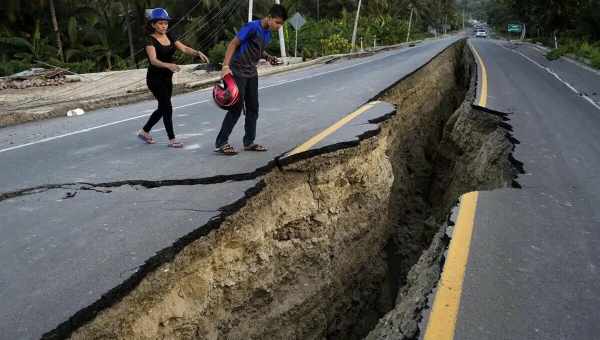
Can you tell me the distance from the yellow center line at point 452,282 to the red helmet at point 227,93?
2601 millimetres

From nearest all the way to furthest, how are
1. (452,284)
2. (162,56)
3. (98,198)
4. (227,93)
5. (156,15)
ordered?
(452,284)
(98,198)
(227,93)
(156,15)
(162,56)

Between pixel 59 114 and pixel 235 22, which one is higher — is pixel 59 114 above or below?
below

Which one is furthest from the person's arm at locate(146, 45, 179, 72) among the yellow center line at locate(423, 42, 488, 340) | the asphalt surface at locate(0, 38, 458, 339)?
the yellow center line at locate(423, 42, 488, 340)

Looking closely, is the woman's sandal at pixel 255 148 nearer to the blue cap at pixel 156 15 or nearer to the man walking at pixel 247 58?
the man walking at pixel 247 58

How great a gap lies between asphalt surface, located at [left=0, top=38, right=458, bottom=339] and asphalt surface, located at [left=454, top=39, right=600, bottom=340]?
2.10 m

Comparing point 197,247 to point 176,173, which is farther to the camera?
point 176,173

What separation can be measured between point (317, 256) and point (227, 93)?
199 cm

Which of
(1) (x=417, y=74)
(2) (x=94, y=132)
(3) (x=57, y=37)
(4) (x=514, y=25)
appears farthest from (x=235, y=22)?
(4) (x=514, y=25)

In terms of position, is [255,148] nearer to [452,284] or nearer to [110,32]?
[452,284]

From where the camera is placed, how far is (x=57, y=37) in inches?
1111

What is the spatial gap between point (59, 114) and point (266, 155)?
6.49 metres

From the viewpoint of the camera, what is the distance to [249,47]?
17.3 ft

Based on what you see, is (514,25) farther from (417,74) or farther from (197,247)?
(197,247)

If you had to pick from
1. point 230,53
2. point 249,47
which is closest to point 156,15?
point 230,53
